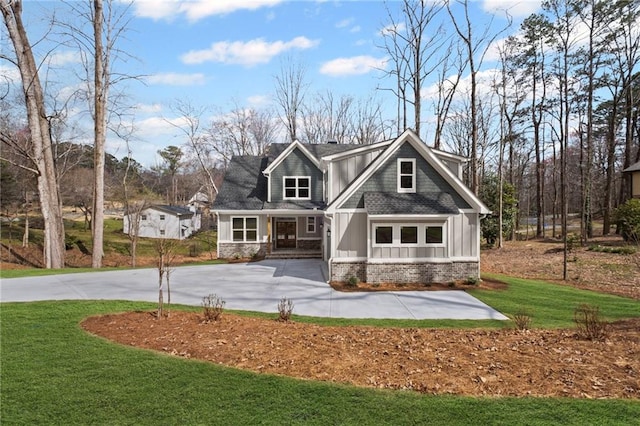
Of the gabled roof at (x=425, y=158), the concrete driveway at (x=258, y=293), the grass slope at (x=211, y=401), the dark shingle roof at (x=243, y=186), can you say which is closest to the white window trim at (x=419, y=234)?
the gabled roof at (x=425, y=158)

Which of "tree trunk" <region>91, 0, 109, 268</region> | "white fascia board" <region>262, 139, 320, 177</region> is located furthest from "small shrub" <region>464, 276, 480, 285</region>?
"tree trunk" <region>91, 0, 109, 268</region>

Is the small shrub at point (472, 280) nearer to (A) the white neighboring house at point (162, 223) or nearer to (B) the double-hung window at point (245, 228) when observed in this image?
(B) the double-hung window at point (245, 228)

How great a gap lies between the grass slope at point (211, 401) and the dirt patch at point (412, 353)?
0.31 meters

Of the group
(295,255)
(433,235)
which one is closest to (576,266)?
(433,235)

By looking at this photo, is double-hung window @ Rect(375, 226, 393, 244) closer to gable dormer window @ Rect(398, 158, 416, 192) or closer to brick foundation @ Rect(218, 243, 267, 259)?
gable dormer window @ Rect(398, 158, 416, 192)

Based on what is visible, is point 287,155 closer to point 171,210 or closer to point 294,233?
point 294,233

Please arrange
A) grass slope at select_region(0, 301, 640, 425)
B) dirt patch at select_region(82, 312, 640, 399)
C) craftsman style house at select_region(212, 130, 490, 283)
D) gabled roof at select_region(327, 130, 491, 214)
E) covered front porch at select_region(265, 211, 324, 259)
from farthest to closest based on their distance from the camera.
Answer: covered front porch at select_region(265, 211, 324, 259)
gabled roof at select_region(327, 130, 491, 214)
craftsman style house at select_region(212, 130, 490, 283)
dirt patch at select_region(82, 312, 640, 399)
grass slope at select_region(0, 301, 640, 425)

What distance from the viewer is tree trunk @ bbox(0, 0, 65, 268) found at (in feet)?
55.5

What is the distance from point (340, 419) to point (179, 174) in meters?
63.4

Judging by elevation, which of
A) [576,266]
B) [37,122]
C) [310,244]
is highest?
[37,122]

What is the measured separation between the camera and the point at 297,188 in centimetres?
2148

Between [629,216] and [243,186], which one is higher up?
[243,186]

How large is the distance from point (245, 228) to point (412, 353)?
15712 mm

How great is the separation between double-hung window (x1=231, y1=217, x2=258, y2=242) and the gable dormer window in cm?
959
